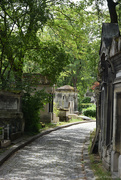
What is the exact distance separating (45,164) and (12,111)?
5047 millimetres

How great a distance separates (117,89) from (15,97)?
7312 millimetres

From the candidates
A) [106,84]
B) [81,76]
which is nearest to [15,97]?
[106,84]

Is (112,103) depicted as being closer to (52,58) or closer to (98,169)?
(98,169)

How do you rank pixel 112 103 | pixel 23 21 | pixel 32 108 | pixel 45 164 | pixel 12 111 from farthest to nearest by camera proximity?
pixel 32 108, pixel 23 21, pixel 12 111, pixel 45 164, pixel 112 103

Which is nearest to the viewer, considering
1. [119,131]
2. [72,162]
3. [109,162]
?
[119,131]

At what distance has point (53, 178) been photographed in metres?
6.77

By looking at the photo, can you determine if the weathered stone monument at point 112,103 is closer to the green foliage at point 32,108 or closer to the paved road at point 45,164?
the paved road at point 45,164

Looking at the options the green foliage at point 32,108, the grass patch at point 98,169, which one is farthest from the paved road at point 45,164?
the green foliage at point 32,108

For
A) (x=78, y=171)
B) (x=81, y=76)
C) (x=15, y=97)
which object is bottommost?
(x=78, y=171)

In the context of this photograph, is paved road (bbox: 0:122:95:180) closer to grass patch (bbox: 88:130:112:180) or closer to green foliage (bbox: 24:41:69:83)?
grass patch (bbox: 88:130:112:180)

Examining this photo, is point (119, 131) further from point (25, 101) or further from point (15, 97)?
point (25, 101)

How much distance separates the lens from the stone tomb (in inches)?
487

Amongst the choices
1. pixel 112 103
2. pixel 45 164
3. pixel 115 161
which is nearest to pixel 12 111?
pixel 45 164

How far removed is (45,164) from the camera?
827cm
